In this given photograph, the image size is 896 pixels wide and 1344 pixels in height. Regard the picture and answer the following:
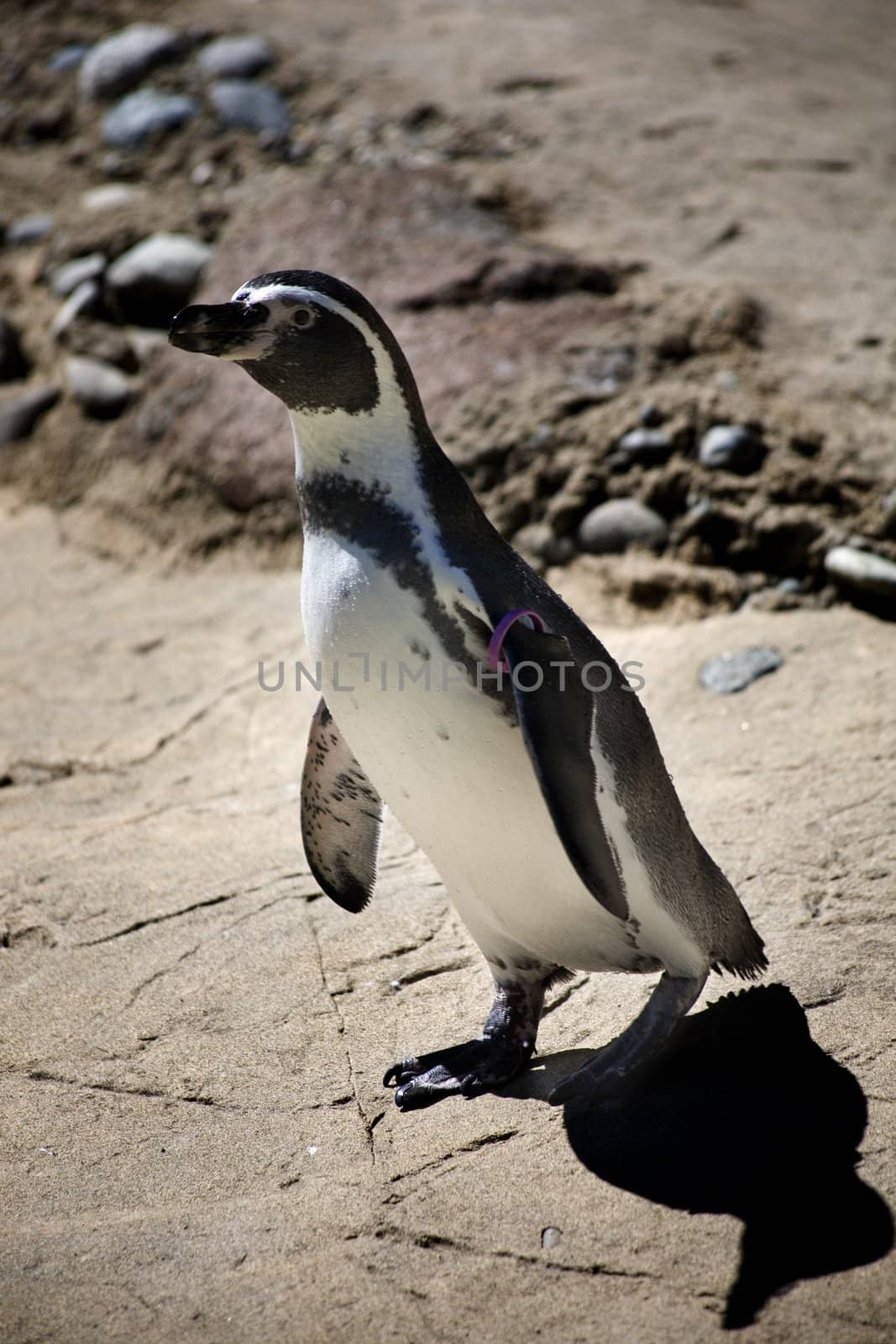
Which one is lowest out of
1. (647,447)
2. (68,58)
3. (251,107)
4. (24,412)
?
(24,412)

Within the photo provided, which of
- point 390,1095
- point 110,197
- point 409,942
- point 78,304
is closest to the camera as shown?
point 390,1095

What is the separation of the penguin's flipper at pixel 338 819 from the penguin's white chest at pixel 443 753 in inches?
12.7

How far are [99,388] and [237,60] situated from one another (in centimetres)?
271

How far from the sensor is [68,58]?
28.4 feet

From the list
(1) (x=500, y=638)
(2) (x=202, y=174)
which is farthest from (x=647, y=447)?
(2) (x=202, y=174)

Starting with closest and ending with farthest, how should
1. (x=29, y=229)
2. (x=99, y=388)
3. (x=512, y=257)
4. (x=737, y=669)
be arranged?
1. (x=737, y=669)
2. (x=512, y=257)
3. (x=99, y=388)
4. (x=29, y=229)

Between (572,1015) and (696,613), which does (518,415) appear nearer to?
(696,613)

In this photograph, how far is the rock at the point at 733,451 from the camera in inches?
196

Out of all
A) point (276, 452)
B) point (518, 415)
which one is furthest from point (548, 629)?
point (276, 452)

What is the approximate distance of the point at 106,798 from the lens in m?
4.11

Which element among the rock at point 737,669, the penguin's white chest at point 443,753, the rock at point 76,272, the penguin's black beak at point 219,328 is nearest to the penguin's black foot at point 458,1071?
the penguin's white chest at point 443,753

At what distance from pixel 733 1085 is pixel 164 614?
3665 mm

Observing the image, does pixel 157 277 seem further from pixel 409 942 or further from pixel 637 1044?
pixel 637 1044

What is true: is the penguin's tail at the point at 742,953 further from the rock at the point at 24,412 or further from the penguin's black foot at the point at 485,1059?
the rock at the point at 24,412
